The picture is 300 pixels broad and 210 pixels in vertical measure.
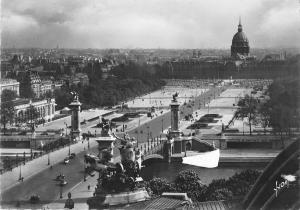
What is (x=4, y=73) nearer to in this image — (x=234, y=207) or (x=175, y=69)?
(x=175, y=69)

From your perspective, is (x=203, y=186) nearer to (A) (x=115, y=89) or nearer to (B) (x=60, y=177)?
(B) (x=60, y=177)

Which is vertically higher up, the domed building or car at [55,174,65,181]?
the domed building

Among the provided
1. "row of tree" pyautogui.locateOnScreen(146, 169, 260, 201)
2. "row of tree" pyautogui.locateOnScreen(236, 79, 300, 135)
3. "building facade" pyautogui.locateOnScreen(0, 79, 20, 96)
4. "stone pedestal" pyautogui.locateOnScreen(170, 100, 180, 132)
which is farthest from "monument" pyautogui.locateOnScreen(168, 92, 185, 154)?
"building facade" pyautogui.locateOnScreen(0, 79, 20, 96)

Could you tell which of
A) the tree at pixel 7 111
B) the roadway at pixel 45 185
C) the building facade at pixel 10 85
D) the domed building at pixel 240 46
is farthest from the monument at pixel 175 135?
the domed building at pixel 240 46

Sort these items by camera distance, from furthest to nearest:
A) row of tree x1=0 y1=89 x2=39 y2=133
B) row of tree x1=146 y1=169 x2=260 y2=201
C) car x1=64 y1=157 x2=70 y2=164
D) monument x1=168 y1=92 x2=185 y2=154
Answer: row of tree x1=0 y1=89 x2=39 y2=133, monument x1=168 y1=92 x2=185 y2=154, car x1=64 y1=157 x2=70 y2=164, row of tree x1=146 y1=169 x2=260 y2=201

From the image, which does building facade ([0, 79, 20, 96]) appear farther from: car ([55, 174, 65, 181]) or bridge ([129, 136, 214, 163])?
car ([55, 174, 65, 181])

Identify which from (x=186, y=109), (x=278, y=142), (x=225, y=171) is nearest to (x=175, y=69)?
(x=186, y=109)

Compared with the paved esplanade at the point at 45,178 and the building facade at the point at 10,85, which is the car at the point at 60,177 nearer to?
the paved esplanade at the point at 45,178

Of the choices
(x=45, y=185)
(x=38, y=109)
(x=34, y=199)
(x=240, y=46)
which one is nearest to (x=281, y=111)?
(x=45, y=185)

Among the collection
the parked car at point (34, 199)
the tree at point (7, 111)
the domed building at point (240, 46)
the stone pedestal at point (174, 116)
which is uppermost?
the domed building at point (240, 46)
